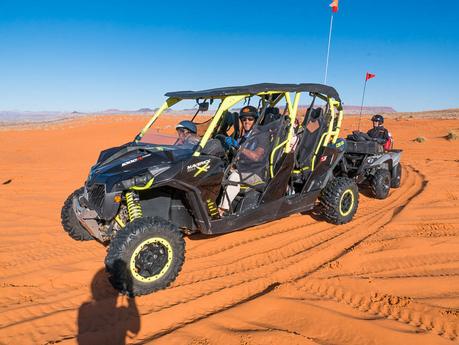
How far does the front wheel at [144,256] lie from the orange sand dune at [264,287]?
151 millimetres

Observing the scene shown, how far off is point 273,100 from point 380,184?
121 inches

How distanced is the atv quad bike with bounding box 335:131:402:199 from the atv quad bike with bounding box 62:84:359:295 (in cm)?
138

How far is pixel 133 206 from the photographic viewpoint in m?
4.02

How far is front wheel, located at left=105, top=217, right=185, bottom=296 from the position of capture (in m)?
3.59

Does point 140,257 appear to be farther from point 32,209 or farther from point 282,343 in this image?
point 32,209

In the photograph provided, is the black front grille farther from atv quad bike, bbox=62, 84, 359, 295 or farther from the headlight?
the headlight

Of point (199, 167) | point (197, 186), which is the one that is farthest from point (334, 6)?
point (197, 186)

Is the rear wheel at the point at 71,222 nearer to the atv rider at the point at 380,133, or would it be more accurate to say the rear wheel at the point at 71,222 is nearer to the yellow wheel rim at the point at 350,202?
the yellow wheel rim at the point at 350,202

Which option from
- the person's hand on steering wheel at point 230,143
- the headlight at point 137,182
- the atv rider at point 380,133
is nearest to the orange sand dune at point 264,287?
the person's hand on steering wheel at point 230,143

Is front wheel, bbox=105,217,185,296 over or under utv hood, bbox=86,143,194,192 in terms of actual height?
under

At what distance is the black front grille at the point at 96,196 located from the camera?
4.05 metres

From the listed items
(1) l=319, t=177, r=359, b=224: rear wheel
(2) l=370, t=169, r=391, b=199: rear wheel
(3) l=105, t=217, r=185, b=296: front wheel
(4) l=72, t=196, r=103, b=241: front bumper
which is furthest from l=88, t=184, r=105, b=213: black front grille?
(2) l=370, t=169, r=391, b=199: rear wheel

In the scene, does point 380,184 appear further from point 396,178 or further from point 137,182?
point 137,182

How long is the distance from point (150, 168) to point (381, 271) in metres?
2.82
